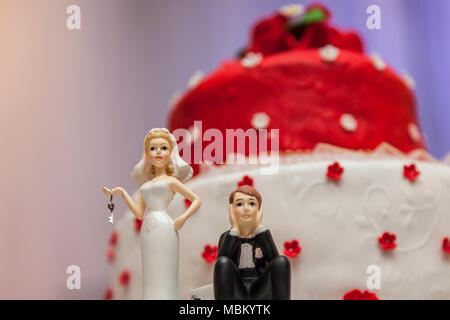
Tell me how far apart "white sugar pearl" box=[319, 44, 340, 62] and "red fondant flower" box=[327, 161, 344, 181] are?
493mm

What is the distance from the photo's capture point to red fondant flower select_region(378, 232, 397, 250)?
1571mm

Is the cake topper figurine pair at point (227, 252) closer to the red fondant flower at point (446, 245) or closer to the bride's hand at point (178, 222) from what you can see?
the bride's hand at point (178, 222)

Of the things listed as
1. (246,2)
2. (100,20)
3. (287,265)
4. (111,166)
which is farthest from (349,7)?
(287,265)

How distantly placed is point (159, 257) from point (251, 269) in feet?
0.65

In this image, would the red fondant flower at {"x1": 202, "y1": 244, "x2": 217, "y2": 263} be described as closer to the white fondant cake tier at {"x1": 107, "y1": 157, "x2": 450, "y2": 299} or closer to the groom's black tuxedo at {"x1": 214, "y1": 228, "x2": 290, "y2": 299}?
the white fondant cake tier at {"x1": 107, "y1": 157, "x2": 450, "y2": 299}

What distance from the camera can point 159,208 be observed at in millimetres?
1235

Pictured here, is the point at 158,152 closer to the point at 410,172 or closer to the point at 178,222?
the point at 178,222

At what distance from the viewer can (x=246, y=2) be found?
10.3 feet

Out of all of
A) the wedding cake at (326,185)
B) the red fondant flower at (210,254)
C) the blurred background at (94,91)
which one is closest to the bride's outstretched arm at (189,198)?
the wedding cake at (326,185)

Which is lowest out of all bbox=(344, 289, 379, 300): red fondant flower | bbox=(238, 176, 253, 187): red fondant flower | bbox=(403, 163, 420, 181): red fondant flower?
bbox=(344, 289, 379, 300): red fondant flower

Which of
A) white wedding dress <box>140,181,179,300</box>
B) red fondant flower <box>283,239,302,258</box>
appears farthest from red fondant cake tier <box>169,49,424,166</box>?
white wedding dress <box>140,181,179,300</box>

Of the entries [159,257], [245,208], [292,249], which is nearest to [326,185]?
[292,249]

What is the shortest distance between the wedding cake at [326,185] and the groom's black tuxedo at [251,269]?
0.20 meters

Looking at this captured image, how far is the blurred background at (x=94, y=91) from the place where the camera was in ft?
8.13
